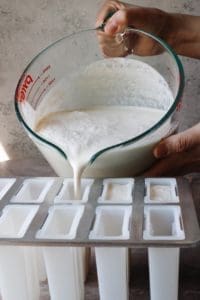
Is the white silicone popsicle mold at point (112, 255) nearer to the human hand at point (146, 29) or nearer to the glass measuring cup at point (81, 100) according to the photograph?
the glass measuring cup at point (81, 100)

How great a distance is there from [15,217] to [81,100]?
0.28 metres

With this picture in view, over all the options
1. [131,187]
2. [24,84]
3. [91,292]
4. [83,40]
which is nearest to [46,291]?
[91,292]

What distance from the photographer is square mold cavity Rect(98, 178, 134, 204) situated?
586mm

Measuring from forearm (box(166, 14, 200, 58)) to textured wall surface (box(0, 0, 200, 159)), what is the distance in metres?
0.08

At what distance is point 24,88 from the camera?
714 mm

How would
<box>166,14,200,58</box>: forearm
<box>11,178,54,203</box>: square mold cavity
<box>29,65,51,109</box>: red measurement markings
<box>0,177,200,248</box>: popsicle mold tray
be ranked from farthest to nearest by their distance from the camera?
1. <box>166,14,200,58</box>: forearm
2. <box>29,65,51,109</box>: red measurement markings
3. <box>11,178,54,203</box>: square mold cavity
4. <box>0,177,200,248</box>: popsicle mold tray

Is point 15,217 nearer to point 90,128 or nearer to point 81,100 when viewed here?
point 90,128

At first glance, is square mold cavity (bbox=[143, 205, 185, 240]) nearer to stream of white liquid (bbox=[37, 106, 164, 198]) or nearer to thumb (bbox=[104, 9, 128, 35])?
stream of white liquid (bbox=[37, 106, 164, 198])

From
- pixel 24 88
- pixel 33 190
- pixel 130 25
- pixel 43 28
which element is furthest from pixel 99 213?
pixel 43 28

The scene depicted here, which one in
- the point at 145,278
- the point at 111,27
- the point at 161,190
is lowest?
the point at 145,278

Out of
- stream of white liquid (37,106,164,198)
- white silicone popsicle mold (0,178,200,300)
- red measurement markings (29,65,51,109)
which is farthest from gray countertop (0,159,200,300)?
red measurement markings (29,65,51,109)

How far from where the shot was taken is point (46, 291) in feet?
2.05

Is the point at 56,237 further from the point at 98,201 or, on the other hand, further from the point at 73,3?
the point at 73,3

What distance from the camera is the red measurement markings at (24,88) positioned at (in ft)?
2.27
